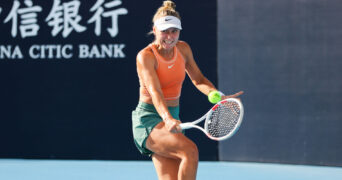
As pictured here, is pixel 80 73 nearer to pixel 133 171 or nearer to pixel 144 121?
pixel 133 171

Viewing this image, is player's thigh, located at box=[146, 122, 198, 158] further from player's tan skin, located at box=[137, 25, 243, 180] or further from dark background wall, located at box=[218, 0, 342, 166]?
dark background wall, located at box=[218, 0, 342, 166]

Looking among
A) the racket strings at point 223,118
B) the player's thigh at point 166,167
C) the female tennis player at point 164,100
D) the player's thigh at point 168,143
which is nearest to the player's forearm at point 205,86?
the female tennis player at point 164,100

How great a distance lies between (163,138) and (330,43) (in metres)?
3.47

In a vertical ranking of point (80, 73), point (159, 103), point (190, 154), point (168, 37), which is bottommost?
point (190, 154)

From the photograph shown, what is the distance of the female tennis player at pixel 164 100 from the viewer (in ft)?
11.3

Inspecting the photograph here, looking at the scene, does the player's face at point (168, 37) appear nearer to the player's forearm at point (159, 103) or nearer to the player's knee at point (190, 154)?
the player's forearm at point (159, 103)

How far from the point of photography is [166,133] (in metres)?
3.54

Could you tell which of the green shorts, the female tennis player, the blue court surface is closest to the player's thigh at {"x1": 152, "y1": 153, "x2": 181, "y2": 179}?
the female tennis player

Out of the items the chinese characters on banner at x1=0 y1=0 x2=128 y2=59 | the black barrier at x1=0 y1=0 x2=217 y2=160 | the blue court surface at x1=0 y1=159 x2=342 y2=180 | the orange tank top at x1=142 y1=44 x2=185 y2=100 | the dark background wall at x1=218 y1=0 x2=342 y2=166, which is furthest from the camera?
the chinese characters on banner at x1=0 y1=0 x2=128 y2=59

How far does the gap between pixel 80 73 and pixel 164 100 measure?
12.6 ft

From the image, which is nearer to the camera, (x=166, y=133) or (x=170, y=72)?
(x=166, y=133)

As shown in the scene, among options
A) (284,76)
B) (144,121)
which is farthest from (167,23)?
(284,76)

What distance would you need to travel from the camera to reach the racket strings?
3.73m

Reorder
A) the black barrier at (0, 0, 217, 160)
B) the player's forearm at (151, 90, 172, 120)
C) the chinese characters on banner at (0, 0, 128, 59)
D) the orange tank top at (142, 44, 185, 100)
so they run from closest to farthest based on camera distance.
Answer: the player's forearm at (151, 90, 172, 120) < the orange tank top at (142, 44, 185, 100) < the black barrier at (0, 0, 217, 160) < the chinese characters on banner at (0, 0, 128, 59)
